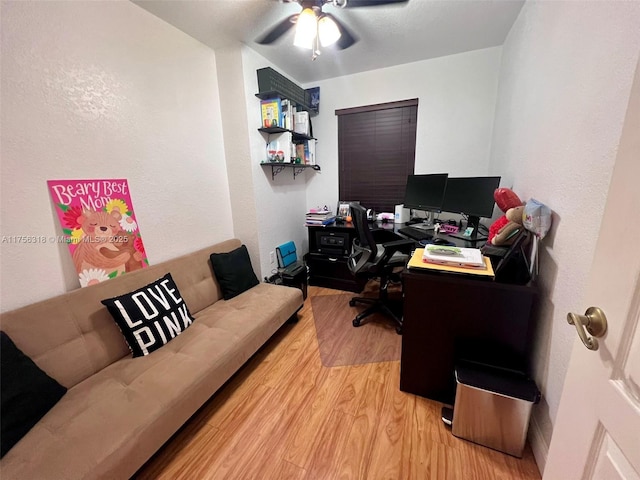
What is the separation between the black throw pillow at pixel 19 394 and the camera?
995 mm

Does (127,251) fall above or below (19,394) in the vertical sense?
above

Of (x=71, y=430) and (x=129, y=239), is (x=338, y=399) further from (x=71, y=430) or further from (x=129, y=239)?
(x=129, y=239)

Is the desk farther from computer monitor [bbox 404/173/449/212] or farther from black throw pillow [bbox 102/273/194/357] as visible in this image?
black throw pillow [bbox 102/273/194/357]

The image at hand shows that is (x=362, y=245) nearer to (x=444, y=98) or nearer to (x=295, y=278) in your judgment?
(x=295, y=278)

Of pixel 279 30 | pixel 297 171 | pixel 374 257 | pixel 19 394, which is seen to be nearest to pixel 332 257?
pixel 374 257

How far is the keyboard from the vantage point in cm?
226

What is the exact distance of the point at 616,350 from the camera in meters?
0.56

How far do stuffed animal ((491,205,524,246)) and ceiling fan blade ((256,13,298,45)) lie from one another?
5.93ft

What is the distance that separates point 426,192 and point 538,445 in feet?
6.68

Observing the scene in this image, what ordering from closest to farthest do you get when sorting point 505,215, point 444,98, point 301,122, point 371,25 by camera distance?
point 505,215, point 371,25, point 444,98, point 301,122

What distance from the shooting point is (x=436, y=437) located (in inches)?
53.3

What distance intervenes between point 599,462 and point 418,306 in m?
0.89

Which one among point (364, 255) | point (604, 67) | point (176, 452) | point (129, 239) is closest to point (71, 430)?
point (176, 452)

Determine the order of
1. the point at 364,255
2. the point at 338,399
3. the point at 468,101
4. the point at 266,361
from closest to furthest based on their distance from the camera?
1. the point at 338,399
2. the point at 266,361
3. the point at 364,255
4. the point at 468,101
